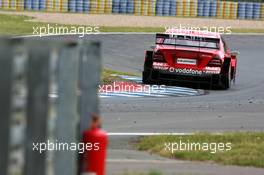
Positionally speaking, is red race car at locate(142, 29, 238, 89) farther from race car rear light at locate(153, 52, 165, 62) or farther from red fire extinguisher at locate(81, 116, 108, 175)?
red fire extinguisher at locate(81, 116, 108, 175)

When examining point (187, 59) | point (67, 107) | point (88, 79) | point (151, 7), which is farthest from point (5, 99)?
point (151, 7)

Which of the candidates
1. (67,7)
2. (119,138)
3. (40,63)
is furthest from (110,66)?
(67,7)

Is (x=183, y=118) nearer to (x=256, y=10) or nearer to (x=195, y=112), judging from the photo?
(x=195, y=112)

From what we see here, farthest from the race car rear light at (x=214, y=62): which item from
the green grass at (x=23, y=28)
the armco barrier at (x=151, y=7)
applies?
the armco barrier at (x=151, y=7)

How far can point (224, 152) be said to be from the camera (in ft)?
33.5

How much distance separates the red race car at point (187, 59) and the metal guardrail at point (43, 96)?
15.0 metres

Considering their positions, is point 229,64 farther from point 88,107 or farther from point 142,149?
point 88,107

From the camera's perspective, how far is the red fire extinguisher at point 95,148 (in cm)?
505

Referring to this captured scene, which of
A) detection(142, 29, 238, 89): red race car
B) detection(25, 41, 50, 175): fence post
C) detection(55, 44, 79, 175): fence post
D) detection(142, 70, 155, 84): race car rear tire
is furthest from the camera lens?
detection(142, 70, 155, 84): race car rear tire

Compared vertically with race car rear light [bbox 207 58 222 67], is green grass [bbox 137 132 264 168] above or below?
above

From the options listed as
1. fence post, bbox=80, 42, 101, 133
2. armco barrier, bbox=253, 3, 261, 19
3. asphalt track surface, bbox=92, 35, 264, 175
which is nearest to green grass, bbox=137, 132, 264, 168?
asphalt track surface, bbox=92, 35, 264, 175

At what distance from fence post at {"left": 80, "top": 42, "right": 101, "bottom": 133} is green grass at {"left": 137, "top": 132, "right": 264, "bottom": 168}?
454 centimetres

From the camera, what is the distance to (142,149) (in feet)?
35.3

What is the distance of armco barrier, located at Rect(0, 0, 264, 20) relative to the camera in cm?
5341
